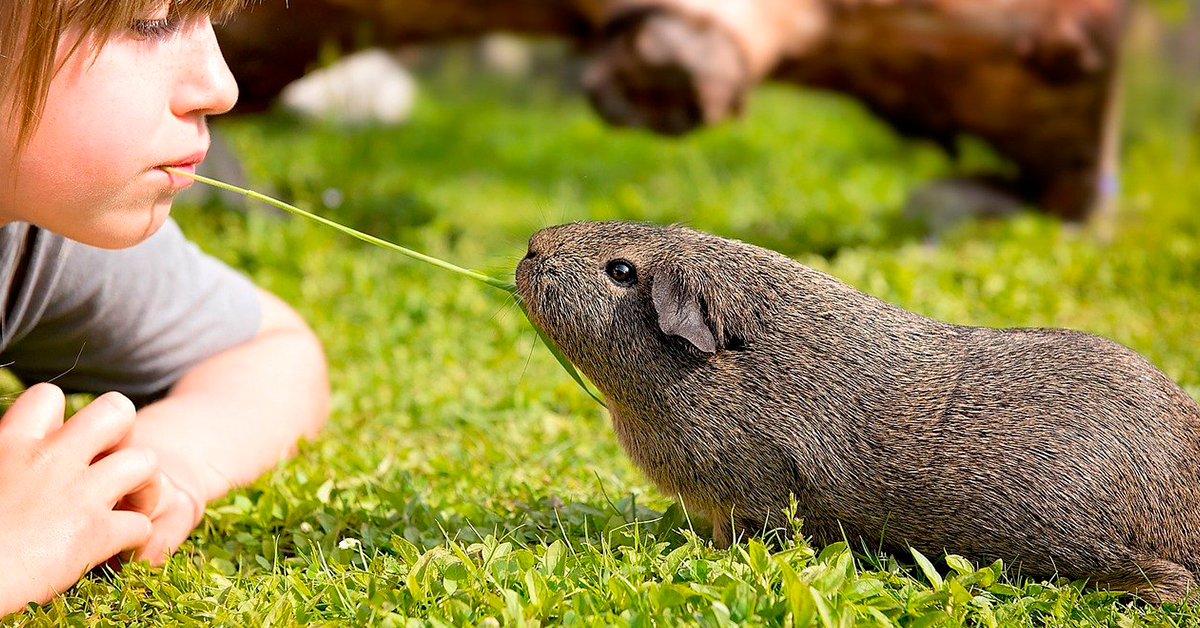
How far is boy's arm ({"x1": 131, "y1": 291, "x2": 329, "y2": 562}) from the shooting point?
2.52 meters

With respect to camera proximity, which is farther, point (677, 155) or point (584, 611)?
point (677, 155)

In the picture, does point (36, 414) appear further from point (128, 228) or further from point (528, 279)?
point (528, 279)

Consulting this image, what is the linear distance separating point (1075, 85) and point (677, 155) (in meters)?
3.70

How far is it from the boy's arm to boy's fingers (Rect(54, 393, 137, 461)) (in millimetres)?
223

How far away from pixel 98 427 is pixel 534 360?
2.43 m

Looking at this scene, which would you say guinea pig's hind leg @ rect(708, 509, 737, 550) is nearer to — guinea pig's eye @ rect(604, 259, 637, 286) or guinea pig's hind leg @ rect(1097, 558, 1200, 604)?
guinea pig's eye @ rect(604, 259, 637, 286)

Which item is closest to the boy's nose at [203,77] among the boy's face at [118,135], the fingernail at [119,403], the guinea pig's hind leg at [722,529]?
the boy's face at [118,135]

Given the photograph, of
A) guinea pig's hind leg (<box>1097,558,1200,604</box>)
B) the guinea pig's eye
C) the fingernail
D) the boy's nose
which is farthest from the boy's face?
guinea pig's hind leg (<box>1097,558,1200,604</box>)

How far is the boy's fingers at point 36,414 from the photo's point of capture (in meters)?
2.13

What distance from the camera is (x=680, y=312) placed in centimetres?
234

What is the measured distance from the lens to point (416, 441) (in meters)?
3.52

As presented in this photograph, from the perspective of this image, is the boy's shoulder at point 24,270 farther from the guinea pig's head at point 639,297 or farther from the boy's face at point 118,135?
the guinea pig's head at point 639,297

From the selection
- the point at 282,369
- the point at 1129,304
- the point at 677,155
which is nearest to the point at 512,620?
the point at 282,369

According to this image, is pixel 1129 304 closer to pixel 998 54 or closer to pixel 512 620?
pixel 998 54
